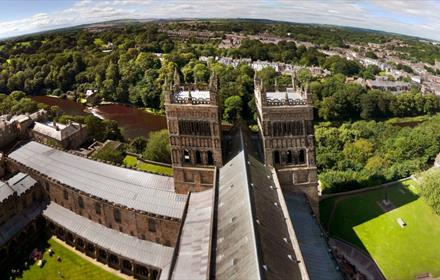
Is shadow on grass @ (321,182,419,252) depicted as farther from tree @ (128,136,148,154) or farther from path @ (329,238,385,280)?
tree @ (128,136,148,154)

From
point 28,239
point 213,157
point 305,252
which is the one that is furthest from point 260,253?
point 28,239

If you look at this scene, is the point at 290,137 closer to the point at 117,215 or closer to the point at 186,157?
the point at 186,157

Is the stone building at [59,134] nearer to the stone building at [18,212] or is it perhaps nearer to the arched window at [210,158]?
the stone building at [18,212]

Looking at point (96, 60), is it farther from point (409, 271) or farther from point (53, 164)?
point (409, 271)

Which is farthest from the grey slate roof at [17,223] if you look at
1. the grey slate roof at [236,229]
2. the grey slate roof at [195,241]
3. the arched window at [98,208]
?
the grey slate roof at [236,229]

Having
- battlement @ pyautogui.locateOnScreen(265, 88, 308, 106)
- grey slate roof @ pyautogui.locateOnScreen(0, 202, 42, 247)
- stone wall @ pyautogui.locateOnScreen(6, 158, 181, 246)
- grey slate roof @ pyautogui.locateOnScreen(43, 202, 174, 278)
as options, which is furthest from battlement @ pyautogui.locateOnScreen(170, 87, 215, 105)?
grey slate roof @ pyautogui.locateOnScreen(0, 202, 42, 247)

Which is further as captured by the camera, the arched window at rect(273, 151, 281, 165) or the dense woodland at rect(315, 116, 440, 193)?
the dense woodland at rect(315, 116, 440, 193)

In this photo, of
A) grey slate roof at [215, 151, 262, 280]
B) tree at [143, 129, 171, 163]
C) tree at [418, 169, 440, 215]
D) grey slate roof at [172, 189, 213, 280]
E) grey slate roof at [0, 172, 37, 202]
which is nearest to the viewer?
grey slate roof at [215, 151, 262, 280]
